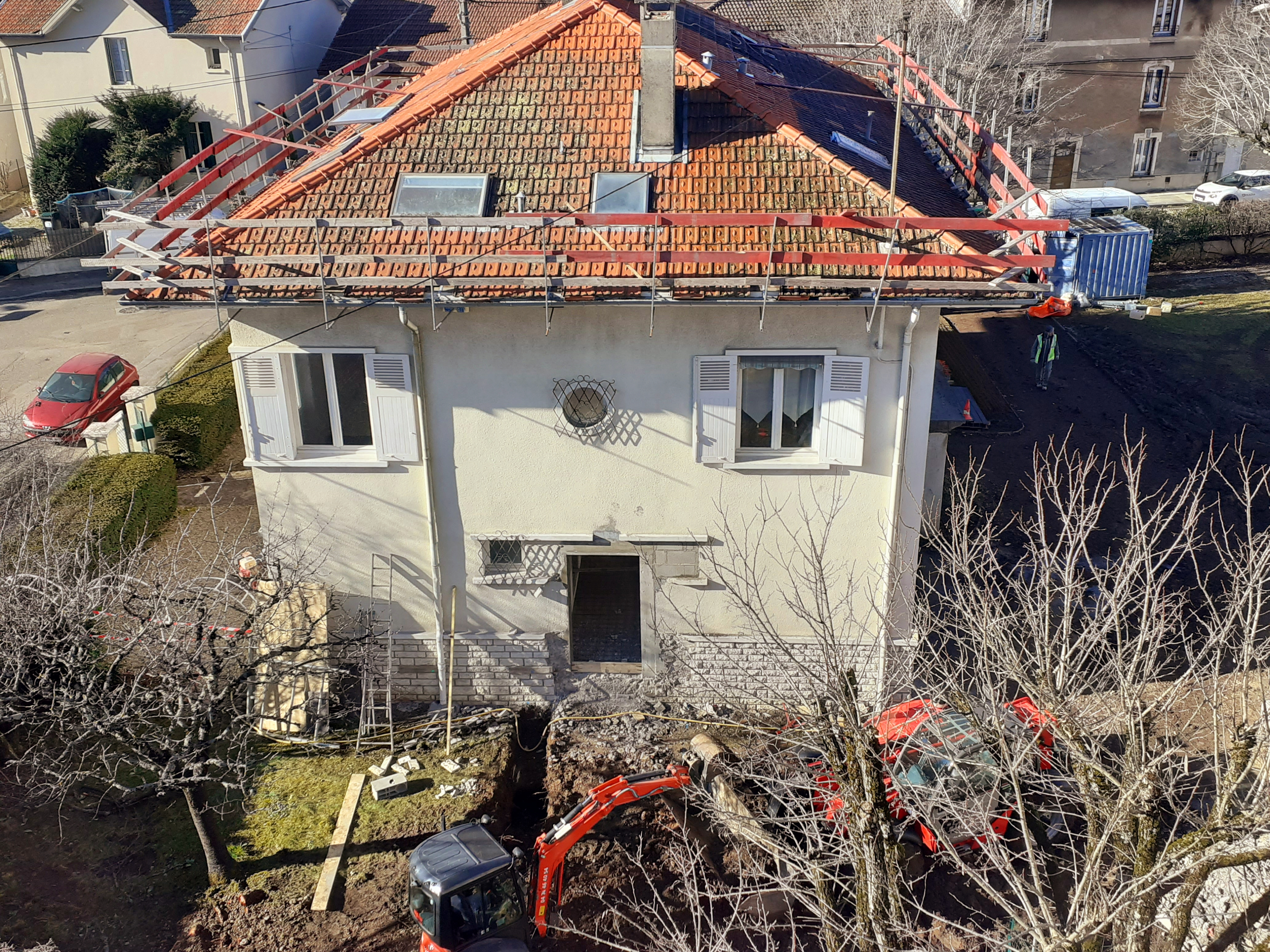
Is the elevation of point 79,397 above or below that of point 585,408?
below

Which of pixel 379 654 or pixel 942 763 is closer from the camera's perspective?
pixel 942 763

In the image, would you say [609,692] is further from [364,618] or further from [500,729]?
[364,618]

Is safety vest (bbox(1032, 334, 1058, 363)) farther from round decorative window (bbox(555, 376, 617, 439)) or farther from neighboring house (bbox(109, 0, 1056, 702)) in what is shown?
round decorative window (bbox(555, 376, 617, 439))

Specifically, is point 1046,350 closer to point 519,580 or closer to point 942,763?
point 942,763

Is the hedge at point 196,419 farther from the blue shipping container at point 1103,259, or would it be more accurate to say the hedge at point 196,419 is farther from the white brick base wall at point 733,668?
the blue shipping container at point 1103,259

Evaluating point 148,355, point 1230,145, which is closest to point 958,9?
point 1230,145

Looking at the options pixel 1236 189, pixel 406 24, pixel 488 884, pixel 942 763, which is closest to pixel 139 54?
pixel 406 24

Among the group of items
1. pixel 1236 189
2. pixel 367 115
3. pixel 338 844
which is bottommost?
pixel 338 844

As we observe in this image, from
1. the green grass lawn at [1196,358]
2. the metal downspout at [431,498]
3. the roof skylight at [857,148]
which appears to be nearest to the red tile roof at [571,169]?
the roof skylight at [857,148]
